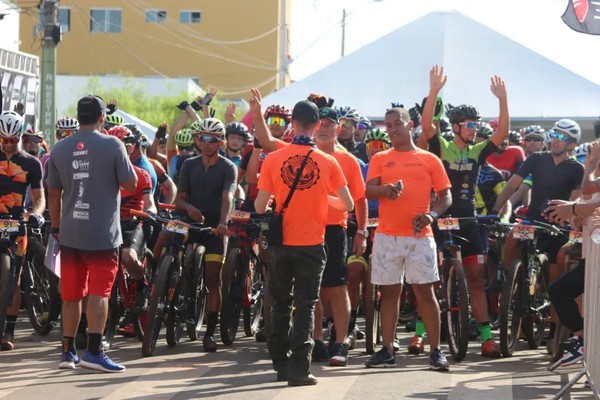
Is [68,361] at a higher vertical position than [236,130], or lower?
lower

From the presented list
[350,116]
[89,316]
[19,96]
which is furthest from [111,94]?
[89,316]

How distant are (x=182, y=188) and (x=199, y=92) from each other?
55.4 m

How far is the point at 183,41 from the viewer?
79.9 metres

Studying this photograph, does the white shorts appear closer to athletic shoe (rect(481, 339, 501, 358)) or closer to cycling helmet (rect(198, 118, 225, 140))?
athletic shoe (rect(481, 339, 501, 358))

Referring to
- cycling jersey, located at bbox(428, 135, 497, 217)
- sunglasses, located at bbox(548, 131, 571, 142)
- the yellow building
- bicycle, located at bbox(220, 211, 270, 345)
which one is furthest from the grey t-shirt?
the yellow building

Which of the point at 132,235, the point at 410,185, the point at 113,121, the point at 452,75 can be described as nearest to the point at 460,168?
the point at 410,185

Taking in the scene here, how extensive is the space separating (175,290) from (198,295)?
659 millimetres

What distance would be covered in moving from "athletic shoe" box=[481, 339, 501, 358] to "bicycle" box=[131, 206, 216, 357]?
2715mm

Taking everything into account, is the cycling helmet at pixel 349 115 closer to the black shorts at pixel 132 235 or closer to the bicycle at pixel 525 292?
the bicycle at pixel 525 292

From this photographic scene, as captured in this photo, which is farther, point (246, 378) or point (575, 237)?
point (575, 237)

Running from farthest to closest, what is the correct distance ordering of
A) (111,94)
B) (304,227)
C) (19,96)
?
(111,94)
(19,96)
(304,227)

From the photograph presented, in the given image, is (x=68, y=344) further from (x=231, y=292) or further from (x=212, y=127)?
(x=212, y=127)

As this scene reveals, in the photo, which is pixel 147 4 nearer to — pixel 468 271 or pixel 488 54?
pixel 488 54

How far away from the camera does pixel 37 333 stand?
1303 centimetres
